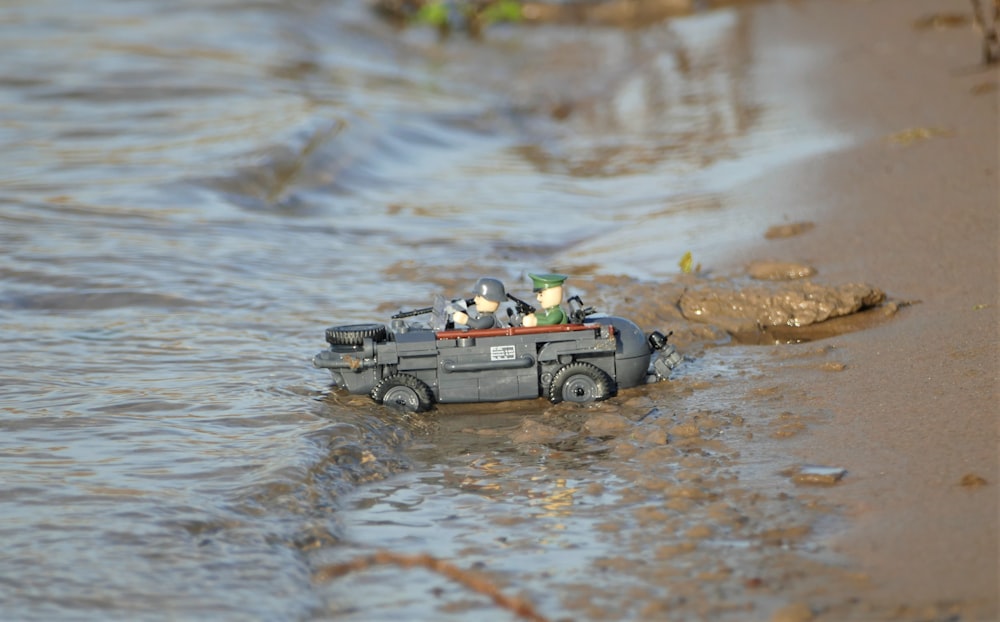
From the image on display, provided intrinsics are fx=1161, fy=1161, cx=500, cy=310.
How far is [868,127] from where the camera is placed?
→ 983 cm

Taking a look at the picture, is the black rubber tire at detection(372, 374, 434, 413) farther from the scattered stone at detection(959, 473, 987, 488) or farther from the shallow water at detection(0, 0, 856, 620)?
the scattered stone at detection(959, 473, 987, 488)

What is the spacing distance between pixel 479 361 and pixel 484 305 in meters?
0.26

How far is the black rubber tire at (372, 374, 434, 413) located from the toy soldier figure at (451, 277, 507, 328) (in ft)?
1.13

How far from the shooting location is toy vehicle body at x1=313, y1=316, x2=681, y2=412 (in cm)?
515

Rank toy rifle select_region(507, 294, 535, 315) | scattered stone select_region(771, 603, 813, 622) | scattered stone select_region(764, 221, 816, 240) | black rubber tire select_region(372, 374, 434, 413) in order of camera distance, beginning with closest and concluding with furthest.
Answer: scattered stone select_region(771, 603, 813, 622) < black rubber tire select_region(372, 374, 434, 413) < toy rifle select_region(507, 294, 535, 315) < scattered stone select_region(764, 221, 816, 240)

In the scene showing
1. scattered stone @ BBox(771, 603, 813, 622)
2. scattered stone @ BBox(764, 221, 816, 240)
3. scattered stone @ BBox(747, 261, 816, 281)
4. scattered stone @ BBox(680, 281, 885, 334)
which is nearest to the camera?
scattered stone @ BBox(771, 603, 813, 622)

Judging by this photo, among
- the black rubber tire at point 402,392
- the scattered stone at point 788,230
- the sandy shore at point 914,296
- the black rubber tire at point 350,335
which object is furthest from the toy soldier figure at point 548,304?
the scattered stone at point 788,230

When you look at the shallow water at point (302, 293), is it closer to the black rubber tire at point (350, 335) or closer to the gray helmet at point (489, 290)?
the black rubber tire at point (350, 335)

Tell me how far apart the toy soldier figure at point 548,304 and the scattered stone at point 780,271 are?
1.95 meters

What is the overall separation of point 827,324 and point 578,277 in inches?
67.9

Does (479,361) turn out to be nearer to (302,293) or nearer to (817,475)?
(817,475)

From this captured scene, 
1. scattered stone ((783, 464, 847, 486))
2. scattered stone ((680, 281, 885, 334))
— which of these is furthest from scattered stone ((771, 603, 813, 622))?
scattered stone ((680, 281, 885, 334))

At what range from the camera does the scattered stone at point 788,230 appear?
24.6 feet

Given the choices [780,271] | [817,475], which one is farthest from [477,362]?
[780,271]
